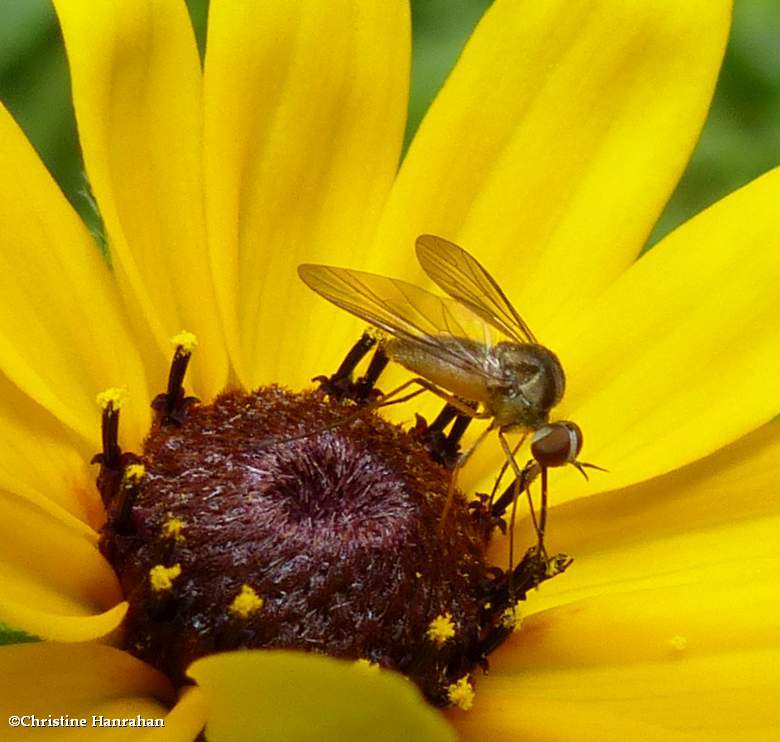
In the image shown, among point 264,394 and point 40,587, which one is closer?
point 40,587

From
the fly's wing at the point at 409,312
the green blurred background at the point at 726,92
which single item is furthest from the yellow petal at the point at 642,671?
the green blurred background at the point at 726,92

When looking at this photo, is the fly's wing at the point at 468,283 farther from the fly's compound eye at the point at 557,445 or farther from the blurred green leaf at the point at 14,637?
the blurred green leaf at the point at 14,637

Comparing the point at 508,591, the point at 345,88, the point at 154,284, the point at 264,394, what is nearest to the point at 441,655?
the point at 508,591

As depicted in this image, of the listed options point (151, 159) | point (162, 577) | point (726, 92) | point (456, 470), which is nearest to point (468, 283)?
point (456, 470)

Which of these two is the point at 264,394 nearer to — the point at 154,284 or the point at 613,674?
the point at 154,284

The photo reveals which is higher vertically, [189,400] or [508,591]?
[189,400]

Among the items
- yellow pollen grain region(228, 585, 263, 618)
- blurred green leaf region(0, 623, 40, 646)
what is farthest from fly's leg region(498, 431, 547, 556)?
blurred green leaf region(0, 623, 40, 646)

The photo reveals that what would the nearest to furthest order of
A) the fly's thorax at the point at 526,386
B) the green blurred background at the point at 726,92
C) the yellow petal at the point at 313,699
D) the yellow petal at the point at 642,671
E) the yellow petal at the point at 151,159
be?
the yellow petal at the point at 313,699 → the yellow petal at the point at 642,671 → the yellow petal at the point at 151,159 → the fly's thorax at the point at 526,386 → the green blurred background at the point at 726,92
